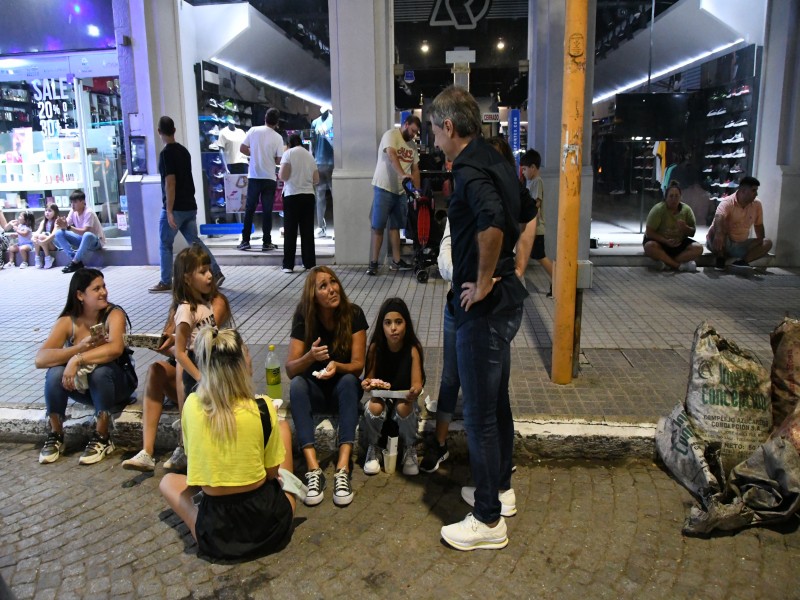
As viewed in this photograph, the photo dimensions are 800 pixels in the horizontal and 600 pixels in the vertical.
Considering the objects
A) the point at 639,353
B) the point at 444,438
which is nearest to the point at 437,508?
the point at 444,438

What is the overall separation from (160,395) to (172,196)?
450 cm

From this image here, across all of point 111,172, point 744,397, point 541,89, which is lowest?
point 744,397

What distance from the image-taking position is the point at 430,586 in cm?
304

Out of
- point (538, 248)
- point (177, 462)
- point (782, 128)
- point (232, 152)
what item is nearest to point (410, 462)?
point (177, 462)

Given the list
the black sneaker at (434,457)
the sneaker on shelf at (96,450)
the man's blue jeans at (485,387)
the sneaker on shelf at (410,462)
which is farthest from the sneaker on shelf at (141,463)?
the man's blue jeans at (485,387)

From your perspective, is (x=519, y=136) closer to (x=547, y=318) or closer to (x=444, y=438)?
(x=547, y=318)

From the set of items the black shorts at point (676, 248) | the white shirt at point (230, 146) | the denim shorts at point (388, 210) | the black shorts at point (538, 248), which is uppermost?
the white shirt at point (230, 146)

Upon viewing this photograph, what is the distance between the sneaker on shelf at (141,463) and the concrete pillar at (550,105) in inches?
257

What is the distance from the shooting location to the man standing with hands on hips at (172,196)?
27.0 feet

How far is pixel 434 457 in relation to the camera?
13.8 ft

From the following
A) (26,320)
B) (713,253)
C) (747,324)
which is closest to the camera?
(747,324)

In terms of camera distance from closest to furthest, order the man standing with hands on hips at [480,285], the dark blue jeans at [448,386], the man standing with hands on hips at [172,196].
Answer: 1. the man standing with hands on hips at [480,285]
2. the dark blue jeans at [448,386]
3. the man standing with hands on hips at [172,196]

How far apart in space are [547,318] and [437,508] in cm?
359

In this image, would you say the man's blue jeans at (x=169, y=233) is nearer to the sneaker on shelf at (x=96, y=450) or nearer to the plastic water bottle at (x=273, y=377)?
the sneaker on shelf at (x=96, y=450)
